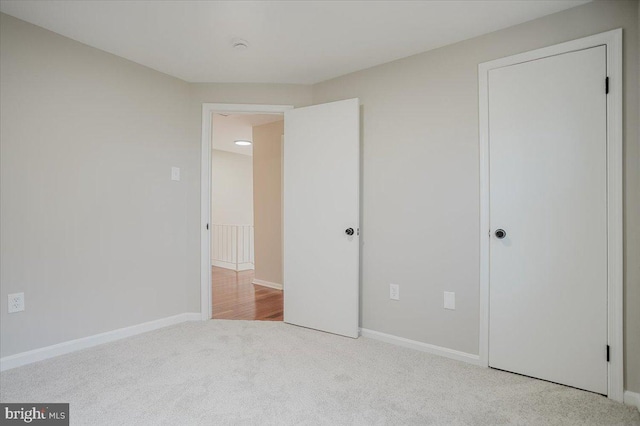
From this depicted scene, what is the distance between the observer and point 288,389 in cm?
192

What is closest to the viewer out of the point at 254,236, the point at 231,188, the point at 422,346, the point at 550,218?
the point at 550,218

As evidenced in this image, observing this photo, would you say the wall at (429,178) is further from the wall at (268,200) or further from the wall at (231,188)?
the wall at (231,188)

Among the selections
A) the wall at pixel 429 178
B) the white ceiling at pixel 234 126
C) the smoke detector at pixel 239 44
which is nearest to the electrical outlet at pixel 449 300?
→ the wall at pixel 429 178

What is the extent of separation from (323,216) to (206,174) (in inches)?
50.2

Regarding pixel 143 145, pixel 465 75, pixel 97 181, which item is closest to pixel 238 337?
pixel 97 181

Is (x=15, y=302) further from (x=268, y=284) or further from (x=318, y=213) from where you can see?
(x=268, y=284)

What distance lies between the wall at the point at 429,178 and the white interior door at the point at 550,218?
0.53ft

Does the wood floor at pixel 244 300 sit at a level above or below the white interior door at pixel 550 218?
below

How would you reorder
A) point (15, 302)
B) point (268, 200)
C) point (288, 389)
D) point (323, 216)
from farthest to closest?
point (268, 200) < point (323, 216) < point (15, 302) < point (288, 389)

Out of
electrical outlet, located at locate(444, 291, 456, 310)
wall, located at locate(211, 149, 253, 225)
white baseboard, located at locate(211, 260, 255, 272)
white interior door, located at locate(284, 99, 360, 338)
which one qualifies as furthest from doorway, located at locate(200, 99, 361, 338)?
wall, located at locate(211, 149, 253, 225)

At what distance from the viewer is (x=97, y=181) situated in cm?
257

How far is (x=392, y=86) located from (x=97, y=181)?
253 cm

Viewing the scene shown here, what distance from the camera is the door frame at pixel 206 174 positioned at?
3.21m

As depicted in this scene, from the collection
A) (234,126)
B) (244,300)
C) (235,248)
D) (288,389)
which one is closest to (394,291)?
(288,389)
